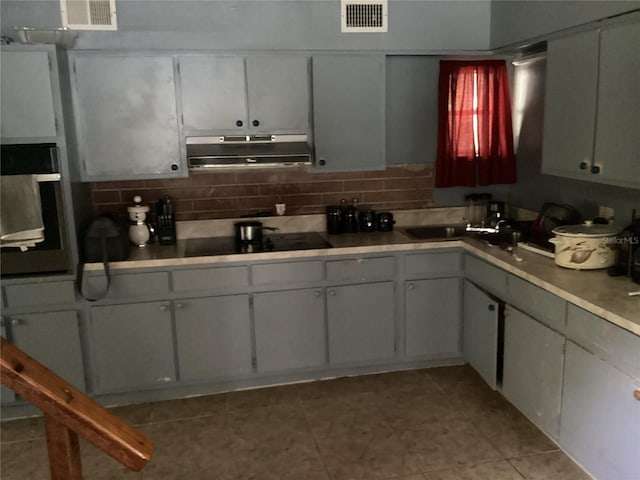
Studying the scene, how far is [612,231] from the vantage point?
2846 mm

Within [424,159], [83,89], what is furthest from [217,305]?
[424,159]

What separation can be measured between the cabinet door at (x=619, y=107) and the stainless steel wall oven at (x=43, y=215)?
288cm

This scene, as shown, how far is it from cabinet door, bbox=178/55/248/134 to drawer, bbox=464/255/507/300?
1.71 meters

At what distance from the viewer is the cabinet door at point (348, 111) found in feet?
12.0

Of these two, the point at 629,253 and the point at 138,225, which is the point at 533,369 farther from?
the point at 138,225

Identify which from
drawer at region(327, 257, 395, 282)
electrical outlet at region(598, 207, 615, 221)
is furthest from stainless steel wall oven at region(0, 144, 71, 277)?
electrical outlet at region(598, 207, 615, 221)

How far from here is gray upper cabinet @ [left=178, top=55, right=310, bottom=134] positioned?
11.5ft

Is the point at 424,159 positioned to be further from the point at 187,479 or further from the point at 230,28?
the point at 187,479

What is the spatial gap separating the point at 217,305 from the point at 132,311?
0.50m

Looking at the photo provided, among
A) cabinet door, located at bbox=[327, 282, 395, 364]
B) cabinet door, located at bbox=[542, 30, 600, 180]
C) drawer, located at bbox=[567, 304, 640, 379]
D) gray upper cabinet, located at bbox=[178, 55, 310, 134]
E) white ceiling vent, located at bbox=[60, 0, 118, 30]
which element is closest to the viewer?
drawer, located at bbox=[567, 304, 640, 379]

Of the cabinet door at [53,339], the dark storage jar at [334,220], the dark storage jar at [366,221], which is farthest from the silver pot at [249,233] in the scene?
the cabinet door at [53,339]

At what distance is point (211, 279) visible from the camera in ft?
11.2

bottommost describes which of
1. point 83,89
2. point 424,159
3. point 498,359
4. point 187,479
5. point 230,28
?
point 187,479

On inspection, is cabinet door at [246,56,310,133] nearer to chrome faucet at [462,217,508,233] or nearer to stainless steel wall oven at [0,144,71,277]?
stainless steel wall oven at [0,144,71,277]
